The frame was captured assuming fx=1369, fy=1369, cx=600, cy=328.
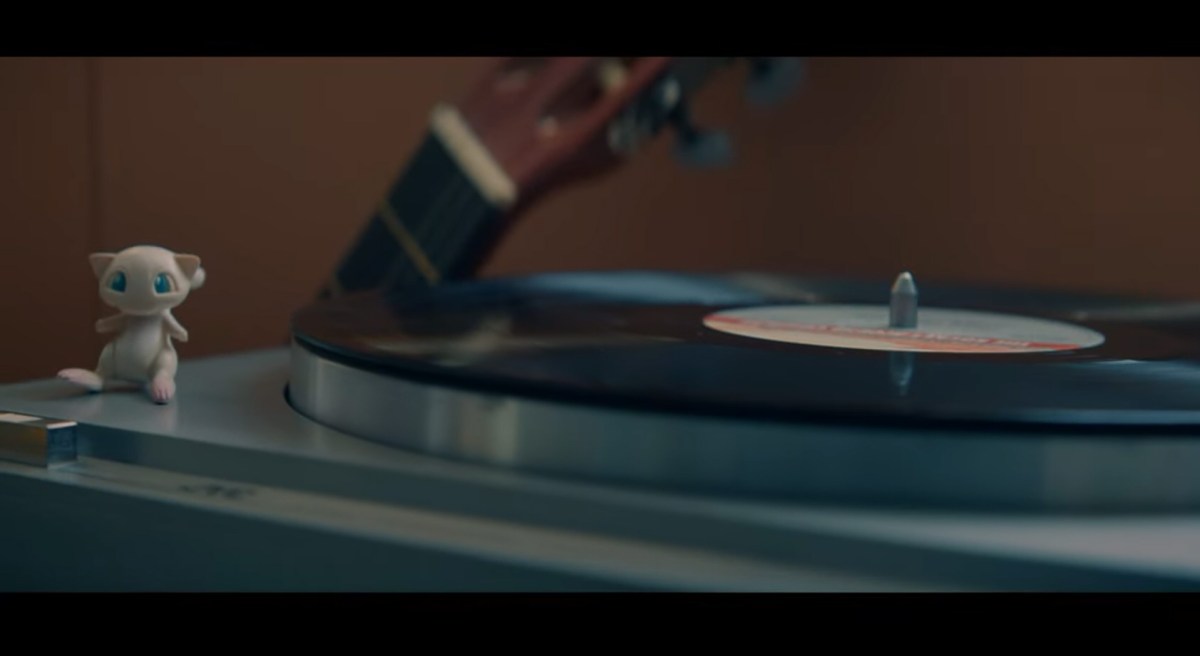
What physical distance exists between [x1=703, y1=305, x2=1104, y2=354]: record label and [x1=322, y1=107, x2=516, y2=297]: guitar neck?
0.31 metres

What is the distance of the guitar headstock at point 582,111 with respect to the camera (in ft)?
3.88

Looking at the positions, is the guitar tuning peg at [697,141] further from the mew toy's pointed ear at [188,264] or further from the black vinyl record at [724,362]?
the mew toy's pointed ear at [188,264]

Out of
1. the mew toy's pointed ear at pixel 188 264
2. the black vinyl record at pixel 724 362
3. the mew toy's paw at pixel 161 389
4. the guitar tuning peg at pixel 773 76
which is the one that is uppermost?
the guitar tuning peg at pixel 773 76

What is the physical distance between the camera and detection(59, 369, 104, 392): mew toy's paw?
27.1 inches

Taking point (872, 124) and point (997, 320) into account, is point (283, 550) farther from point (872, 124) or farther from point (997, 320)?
point (872, 124)

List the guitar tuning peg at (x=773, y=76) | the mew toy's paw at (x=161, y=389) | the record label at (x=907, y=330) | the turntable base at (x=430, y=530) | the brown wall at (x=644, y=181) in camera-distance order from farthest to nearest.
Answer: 1. the brown wall at (x=644, y=181)
2. the guitar tuning peg at (x=773, y=76)
3. the record label at (x=907, y=330)
4. the mew toy's paw at (x=161, y=389)
5. the turntable base at (x=430, y=530)

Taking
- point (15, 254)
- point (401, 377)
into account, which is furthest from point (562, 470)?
point (15, 254)

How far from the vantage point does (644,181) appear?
1.97 meters

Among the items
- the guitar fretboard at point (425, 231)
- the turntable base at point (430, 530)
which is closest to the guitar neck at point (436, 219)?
the guitar fretboard at point (425, 231)

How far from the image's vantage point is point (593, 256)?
1.96m

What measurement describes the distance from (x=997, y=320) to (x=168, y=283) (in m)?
0.58

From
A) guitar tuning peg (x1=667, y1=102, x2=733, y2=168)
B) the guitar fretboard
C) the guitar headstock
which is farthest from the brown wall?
guitar tuning peg (x1=667, y1=102, x2=733, y2=168)

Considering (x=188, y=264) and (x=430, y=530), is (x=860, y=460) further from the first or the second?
(x=188, y=264)

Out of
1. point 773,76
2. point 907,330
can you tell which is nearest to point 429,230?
point 773,76
